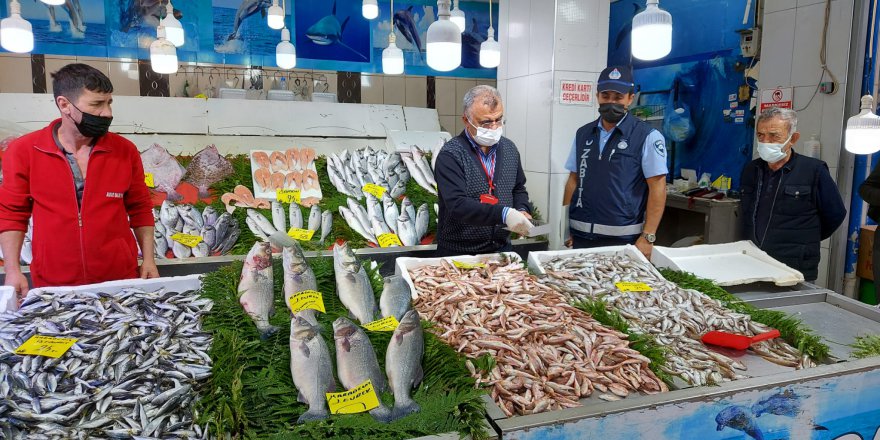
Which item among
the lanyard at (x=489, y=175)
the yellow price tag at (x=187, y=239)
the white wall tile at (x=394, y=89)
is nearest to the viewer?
the lanyard at (x=489, y=175)

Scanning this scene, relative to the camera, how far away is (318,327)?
1.89m

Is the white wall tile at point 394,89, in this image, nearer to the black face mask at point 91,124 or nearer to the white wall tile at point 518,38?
the white wall tile at point 518,38

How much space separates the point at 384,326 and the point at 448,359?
0.94ft

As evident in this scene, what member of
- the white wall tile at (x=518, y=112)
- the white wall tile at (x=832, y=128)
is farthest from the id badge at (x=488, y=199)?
the white wall tile at (x=832, y=128)

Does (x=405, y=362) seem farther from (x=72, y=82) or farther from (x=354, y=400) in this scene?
(x=72, y=82)

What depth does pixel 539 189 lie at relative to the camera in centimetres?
505

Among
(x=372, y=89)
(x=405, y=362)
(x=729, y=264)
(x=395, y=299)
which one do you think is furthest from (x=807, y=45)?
(x=372, y=89)

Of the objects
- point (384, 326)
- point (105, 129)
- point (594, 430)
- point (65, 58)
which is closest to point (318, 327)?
point (384, 326)

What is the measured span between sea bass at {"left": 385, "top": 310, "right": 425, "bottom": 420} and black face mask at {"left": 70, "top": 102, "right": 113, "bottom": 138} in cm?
183

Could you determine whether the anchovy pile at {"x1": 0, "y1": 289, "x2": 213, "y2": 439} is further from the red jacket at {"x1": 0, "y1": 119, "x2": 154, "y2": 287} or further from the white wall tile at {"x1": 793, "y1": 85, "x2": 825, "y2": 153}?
the white wall tile at {"x1": 793, "y1": 85, "x2": 825, "y2": 153}

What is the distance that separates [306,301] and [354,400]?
1.98 feet

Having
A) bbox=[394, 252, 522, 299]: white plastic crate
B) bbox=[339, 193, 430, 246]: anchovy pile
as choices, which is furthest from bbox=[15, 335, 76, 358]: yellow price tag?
bbox=[339, 193, 430, 246]: anchovy pile

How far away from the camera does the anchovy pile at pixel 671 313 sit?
204 centimetres

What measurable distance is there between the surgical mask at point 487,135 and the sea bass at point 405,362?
1.48m
